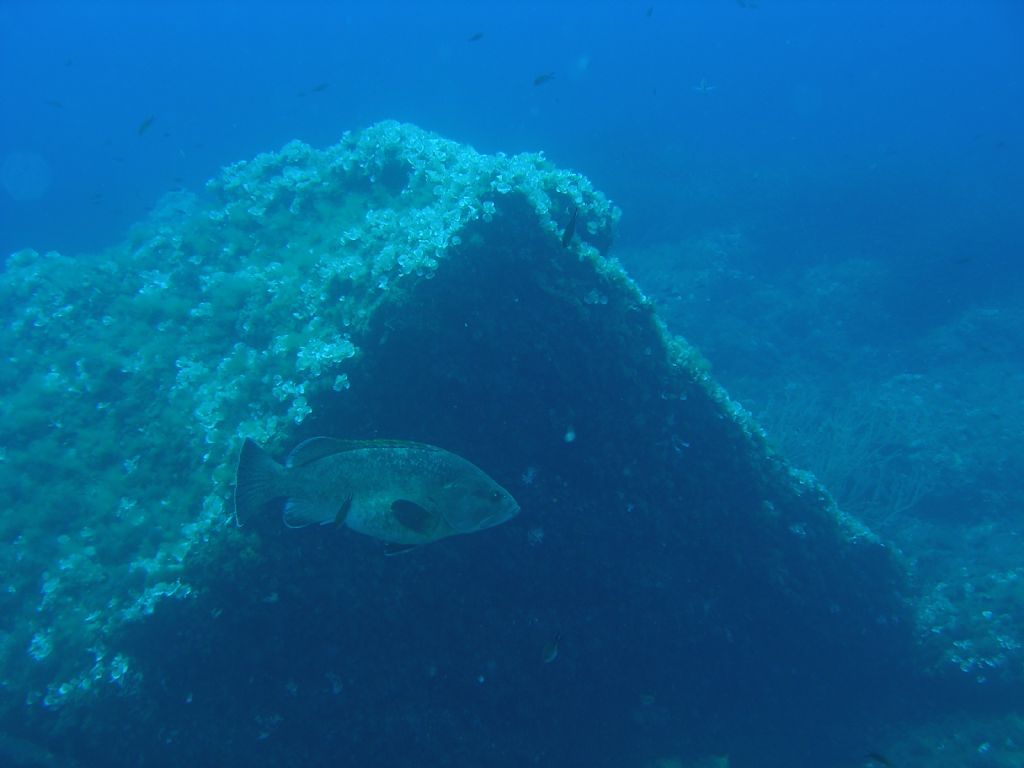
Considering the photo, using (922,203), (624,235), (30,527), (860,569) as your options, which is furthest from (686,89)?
(30,527)

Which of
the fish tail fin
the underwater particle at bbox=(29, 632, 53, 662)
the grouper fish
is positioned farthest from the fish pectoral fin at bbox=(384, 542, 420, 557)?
the underwater particle at bbox=(29, 632, 53, 662)

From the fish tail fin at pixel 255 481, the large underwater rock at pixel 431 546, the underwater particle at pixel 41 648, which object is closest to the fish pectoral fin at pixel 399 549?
the fish tail fin at pixel 255 481

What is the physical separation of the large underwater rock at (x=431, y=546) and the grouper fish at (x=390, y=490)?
1.20 metres

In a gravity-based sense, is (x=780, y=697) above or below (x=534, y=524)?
below

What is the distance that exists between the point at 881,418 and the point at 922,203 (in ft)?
52.7

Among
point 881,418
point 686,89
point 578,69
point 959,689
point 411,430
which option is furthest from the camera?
point 578,69

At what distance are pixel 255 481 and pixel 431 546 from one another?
1599 millimetres

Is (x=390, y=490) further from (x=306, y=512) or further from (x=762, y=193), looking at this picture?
(x=762, y=193)

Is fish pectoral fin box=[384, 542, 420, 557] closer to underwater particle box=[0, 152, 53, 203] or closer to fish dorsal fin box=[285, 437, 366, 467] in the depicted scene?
fish dorsal fin box=[285, 437, 366, 467]

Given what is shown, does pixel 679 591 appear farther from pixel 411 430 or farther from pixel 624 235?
pixel 624 235

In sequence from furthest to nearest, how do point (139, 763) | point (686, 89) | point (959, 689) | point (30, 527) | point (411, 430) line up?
point (686, 89) < point (959, 689) < point (30, 527) < point (411, 430) < point (139, 763)

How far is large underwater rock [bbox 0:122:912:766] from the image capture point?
382 centimetres

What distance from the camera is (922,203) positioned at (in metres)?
22.5

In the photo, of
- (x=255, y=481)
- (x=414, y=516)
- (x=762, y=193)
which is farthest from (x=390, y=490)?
(x=762, y=193)
